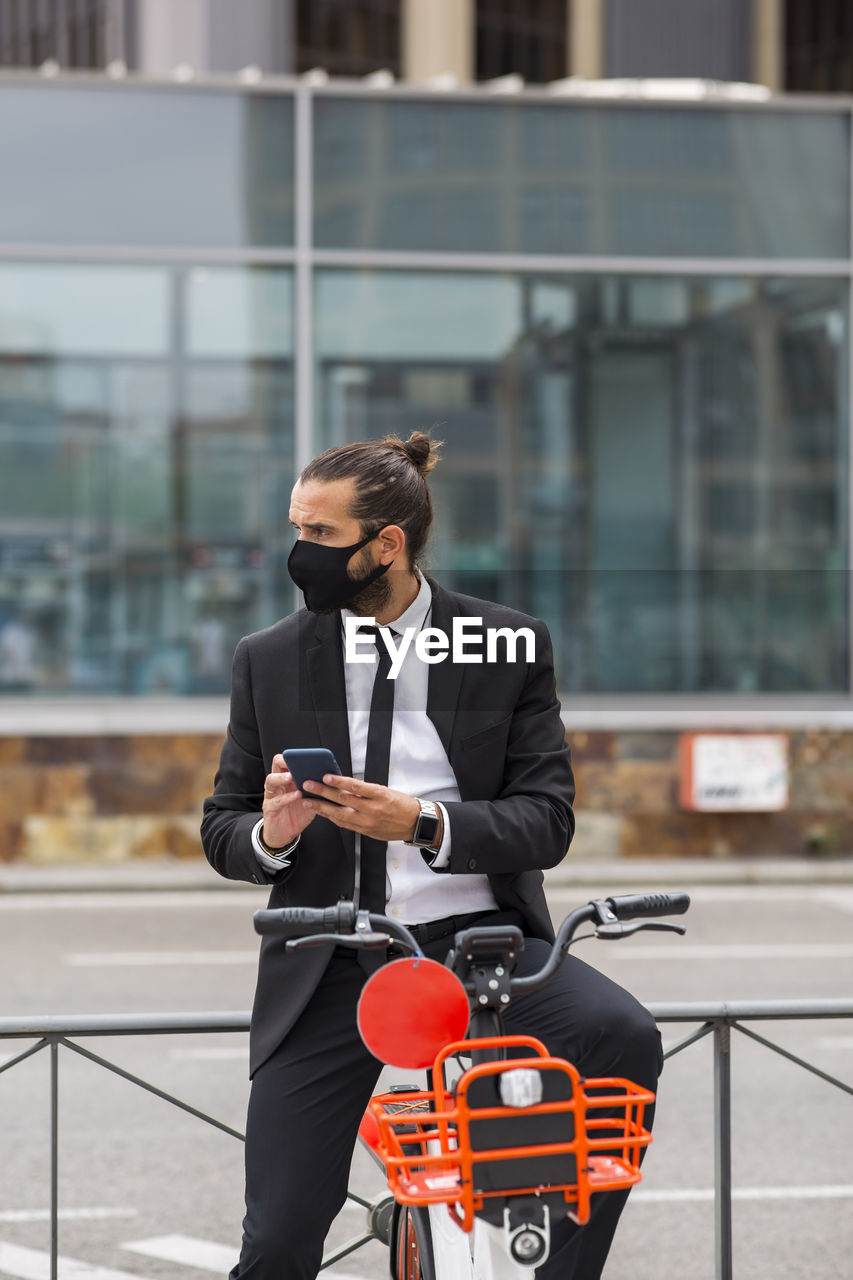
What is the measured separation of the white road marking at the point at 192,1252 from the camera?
4594mm

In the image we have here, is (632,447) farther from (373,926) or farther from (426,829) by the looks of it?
(373,926)

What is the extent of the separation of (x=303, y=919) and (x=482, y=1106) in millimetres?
373

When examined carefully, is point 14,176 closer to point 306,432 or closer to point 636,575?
point 306,432

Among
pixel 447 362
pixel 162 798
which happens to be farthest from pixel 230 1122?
pixel 447 362

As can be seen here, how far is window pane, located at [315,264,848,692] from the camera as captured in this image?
13266 millimetres

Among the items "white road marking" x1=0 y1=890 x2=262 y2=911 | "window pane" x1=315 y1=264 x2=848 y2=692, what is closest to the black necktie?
"white road marking" x1=0 y1=890 x2=262 y2=911

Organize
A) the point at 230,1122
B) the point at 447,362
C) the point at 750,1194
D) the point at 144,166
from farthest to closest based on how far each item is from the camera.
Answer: the point at 447,362 < the point at 144,166 < the point at 230,1122 < the point at 750,1194

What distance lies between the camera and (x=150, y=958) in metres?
9.27

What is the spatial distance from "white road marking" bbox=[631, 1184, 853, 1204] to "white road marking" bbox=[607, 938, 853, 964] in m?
3.86

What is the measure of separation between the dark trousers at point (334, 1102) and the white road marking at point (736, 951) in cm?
672

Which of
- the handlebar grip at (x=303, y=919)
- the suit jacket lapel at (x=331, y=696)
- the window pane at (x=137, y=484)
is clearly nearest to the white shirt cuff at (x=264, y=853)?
the suit jacket lapel at (x=331, y=696)

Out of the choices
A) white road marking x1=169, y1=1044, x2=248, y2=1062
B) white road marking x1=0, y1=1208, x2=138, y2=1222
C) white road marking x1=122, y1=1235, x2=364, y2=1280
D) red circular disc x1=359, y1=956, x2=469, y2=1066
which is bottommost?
white road marking x1=169, y1=1044, x2=248, y2=1062

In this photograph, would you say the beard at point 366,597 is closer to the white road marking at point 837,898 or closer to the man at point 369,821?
→ the man at point 369,821

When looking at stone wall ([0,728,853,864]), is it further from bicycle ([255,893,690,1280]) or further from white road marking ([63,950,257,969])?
bicycle ([255,893,690,1280])
